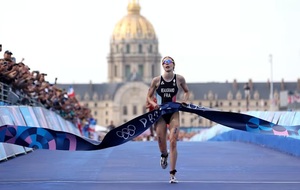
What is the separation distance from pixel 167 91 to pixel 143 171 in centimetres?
237

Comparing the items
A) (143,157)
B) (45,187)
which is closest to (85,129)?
(143,157)

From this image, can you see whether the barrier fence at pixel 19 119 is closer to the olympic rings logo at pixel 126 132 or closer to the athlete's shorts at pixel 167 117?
the olympic rings logo at pixel 126 132

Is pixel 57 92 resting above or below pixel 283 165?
above

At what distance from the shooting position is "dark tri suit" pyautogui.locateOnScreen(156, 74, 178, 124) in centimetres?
1556

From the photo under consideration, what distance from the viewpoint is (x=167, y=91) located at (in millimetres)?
15602

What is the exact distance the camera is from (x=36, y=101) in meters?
34.4

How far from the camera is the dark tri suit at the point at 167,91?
51.1 ft

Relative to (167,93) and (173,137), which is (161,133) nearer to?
(173,137)

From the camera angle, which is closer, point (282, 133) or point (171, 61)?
point (171, 61)

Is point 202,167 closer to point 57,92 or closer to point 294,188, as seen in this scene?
point 294,188

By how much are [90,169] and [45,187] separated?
12.2 ft

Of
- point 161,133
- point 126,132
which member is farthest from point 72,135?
point 161,133

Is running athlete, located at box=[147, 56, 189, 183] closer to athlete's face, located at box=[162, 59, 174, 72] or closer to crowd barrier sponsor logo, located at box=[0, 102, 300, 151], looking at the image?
athlete's face, located at box=[162, 59, 174, 72]

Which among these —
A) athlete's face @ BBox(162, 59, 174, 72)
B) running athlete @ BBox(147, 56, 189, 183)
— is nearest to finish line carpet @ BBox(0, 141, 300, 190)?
running athlete @ BBox(147, 56, 189, 183)
